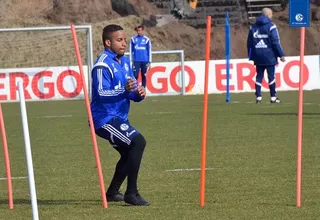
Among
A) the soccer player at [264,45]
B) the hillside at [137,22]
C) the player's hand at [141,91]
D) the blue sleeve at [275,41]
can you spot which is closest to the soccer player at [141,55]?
the soccer player at [264,45]

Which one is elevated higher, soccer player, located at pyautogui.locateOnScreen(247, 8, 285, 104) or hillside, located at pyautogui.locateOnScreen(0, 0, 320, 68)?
soccer player, located at pyautogui.locateOnScreen(247, 8, 285, 104)

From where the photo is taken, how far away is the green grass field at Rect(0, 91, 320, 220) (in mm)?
9875

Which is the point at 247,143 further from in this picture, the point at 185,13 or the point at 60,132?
the point at 185,13

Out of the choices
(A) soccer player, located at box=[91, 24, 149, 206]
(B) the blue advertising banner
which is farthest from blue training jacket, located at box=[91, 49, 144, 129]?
(B) the blue advertising banner

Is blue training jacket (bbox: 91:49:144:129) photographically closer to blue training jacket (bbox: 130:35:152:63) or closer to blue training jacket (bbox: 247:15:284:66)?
blue training jacket (bbox: 247:15:284:66)

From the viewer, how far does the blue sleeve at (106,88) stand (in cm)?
1020

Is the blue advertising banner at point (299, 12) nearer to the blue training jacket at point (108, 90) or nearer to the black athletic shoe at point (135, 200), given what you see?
the blue training jacket at point (108, 90)

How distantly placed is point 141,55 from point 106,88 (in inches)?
859

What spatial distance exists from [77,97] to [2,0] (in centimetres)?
1592

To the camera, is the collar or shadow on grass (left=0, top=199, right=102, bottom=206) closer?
the collar

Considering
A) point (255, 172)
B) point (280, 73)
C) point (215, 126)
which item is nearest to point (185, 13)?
point (280, 73)

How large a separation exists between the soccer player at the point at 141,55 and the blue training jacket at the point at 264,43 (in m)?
5.90

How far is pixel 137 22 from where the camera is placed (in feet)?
154

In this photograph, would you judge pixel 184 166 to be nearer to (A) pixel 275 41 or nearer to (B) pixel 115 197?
(B) pixel 115 197
